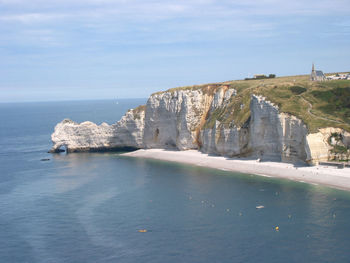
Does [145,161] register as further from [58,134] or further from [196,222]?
[196,222]

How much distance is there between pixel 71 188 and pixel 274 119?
36690mm

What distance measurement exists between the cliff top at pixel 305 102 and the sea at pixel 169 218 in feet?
44.5

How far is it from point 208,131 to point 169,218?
129 ft

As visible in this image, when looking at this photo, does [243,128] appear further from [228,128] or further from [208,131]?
[208,131]

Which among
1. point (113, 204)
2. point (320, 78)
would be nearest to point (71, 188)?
point (113, 204)

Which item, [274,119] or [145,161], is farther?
[145,161]

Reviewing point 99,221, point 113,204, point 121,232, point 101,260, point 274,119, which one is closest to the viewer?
point 101,260

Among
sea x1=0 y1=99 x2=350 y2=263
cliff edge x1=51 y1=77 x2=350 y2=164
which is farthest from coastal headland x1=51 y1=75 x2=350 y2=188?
sea x1=0 y1=99 x2=350 y2=263

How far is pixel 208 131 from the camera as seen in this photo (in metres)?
84.8

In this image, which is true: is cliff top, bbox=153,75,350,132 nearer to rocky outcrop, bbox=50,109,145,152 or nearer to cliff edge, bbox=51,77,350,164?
cliff edge, bbox=51,77,350,164

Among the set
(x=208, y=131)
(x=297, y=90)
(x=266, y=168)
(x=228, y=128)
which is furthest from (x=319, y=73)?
(x=266, y=168)

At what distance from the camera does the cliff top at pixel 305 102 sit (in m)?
68.8

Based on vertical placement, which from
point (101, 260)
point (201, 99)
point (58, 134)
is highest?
point (201, 99)

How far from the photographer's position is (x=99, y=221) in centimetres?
4775
